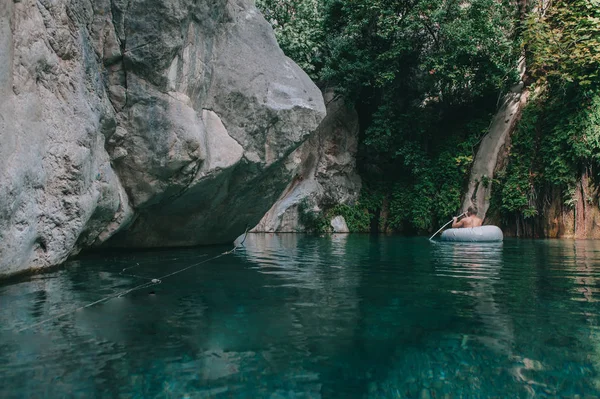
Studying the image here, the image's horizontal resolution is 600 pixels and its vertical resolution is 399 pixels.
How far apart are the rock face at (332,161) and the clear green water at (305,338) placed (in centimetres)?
1788

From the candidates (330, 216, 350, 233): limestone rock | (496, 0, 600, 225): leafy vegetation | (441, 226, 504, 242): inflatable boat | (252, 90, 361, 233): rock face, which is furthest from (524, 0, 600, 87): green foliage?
(330, 216, 350, 233): limestone rock

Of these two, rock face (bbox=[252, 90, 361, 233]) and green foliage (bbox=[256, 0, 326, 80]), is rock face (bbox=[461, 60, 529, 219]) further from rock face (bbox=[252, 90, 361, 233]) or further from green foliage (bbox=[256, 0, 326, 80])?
green foliage (bbox=[256, 0, 326, 80])

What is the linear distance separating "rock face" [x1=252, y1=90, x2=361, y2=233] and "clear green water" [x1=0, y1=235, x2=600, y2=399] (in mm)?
17884

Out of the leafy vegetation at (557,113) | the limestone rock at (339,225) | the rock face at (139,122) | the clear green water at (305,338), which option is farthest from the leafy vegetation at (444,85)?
the clear green water at (305,338)

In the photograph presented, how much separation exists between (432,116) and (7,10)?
18.5 meters

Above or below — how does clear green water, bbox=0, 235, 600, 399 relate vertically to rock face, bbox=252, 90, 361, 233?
below

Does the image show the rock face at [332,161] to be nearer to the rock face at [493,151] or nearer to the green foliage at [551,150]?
the rock face at [493,151]

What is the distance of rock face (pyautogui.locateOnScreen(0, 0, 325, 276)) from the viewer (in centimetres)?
573

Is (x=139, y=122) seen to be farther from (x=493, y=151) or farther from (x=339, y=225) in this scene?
(x=339, y=225)

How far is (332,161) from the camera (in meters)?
24.4

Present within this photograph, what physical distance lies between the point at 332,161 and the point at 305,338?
2132 cm

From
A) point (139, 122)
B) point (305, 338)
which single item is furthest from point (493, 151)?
point (305, 338)

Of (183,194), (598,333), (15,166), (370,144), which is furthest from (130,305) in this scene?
(370,144)

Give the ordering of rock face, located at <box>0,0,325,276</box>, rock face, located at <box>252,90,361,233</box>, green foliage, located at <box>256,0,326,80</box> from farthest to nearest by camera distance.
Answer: rock face, located at <box>252,90,361,233</box>, green foliage, located at <box>256,0,326,80</box>, rock face, located at <box>0,0,325,276</box>
